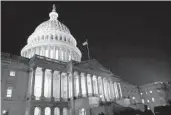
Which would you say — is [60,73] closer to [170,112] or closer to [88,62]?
[88,62]

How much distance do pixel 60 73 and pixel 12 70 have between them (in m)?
13.6

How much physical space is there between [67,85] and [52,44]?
30296mm

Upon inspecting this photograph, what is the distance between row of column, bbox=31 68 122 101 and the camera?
4869 cm

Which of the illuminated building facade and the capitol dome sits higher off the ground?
the capitol dome

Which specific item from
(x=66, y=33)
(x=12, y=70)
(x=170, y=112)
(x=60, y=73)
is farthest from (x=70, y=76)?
(x=66, y=33)

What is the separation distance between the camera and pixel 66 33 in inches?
3440

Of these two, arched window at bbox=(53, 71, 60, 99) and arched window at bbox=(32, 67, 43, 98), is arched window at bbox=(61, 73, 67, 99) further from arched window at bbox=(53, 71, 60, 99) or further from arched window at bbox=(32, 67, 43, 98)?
arched window at bbox=(32, 67, 43, 98)

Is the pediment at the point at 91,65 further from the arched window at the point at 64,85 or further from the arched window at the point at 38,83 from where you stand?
the arched window at the point at 38,83

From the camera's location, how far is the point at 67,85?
50.3 m

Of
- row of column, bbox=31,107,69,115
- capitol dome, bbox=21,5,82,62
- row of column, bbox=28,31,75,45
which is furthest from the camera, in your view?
row of column, bbox=28,31,75,45

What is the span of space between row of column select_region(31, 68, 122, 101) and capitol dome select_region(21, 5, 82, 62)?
1986 centimetres

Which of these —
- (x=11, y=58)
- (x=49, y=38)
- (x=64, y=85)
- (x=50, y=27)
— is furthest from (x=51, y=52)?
(x=11, y=58)

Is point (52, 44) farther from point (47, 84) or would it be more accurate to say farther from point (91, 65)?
point (47, 84)

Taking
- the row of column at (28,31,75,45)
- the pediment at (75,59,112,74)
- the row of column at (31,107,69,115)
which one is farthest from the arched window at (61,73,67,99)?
the row of column at (28,31,75,45)
